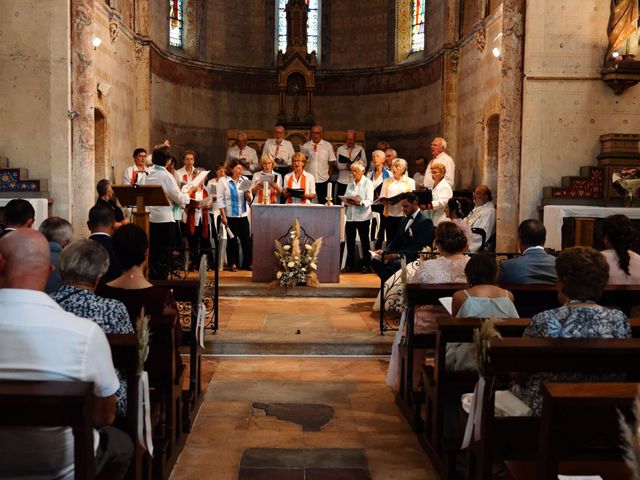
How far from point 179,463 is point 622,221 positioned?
319 cm

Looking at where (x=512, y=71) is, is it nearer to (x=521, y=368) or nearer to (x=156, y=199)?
(x=156, y=199)

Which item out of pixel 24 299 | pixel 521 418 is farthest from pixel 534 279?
pixel 24 299

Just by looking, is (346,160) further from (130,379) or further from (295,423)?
(130,379)

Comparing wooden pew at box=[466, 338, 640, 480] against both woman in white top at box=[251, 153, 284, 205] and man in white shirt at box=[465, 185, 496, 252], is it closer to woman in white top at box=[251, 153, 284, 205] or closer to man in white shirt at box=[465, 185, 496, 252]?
man in white shirt at box=[465, 185, 496, 252]

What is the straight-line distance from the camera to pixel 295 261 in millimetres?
8703

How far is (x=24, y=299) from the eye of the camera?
7.46 ft

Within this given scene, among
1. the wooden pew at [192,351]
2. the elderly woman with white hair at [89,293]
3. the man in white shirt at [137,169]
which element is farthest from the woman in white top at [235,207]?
the elderly woman with white hair at [89,293]

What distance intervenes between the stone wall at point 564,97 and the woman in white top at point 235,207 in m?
3.74

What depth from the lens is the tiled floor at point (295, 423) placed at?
12.4ft

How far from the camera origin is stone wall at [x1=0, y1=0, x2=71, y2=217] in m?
9.38

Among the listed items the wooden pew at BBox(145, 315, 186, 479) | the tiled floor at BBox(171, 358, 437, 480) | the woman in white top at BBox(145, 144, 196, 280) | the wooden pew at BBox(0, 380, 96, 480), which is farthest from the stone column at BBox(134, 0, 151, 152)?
the wooden pew at BBox(0, 380, 96, 480)

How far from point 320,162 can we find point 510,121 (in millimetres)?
3928

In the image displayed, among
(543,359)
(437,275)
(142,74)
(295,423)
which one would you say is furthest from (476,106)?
(543,359)

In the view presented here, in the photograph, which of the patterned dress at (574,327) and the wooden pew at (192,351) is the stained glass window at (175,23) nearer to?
→ the wooden pew at (192,351)
